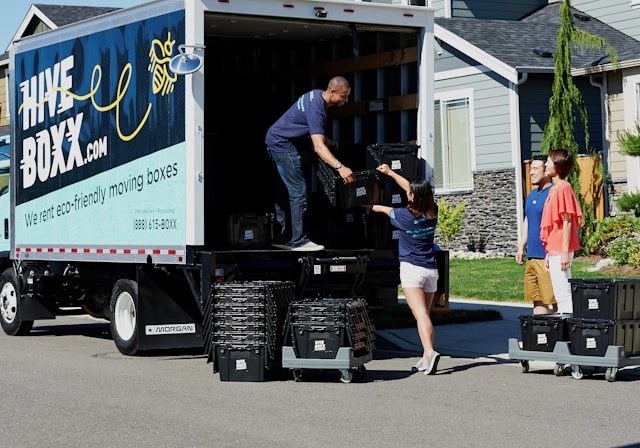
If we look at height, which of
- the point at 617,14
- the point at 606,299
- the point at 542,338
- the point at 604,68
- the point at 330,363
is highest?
the point at 617,14

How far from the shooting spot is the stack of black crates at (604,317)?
1161 centimetres

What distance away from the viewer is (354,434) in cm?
898

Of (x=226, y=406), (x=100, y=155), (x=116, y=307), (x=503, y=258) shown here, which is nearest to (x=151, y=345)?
(x=116, y=307)

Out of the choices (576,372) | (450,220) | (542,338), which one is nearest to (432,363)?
(542,338)

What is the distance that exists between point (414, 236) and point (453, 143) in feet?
50.5

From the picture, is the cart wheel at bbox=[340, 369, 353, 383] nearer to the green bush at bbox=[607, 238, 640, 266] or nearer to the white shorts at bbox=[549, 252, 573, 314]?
the white shorts at bbox=[549, 252, 573, 314]

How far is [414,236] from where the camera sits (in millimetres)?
12508

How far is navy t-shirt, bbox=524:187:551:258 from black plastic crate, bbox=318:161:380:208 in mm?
1809

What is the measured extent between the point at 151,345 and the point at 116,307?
33.6 inches

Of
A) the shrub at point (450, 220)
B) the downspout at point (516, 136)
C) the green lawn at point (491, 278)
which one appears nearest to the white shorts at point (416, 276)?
the green lawn at point (491, 278)

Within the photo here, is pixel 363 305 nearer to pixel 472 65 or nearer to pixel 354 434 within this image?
pixel 354 434

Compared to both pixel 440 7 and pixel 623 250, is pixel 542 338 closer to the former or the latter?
pixel 623 250

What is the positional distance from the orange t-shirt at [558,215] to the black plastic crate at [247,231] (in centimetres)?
321

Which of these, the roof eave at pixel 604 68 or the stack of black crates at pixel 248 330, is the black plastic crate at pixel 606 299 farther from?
the roof eave at pixel 604 68
